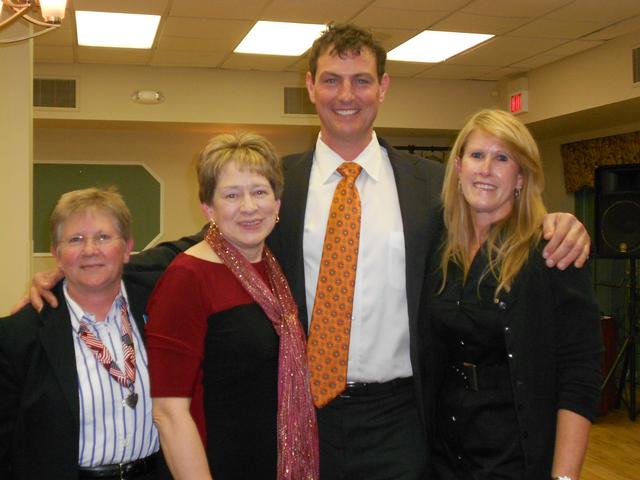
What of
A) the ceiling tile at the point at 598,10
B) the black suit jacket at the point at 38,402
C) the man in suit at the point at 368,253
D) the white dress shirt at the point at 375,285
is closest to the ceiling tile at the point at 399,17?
the ceiling tile at the point at 598,10

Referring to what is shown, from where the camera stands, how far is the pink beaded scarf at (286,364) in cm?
193

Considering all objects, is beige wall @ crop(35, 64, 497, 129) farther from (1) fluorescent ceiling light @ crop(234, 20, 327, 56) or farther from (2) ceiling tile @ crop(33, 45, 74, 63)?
(1) fluorescent ceiling light @ crop(234, 20, 327, 56)

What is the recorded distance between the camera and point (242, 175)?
6.35ft

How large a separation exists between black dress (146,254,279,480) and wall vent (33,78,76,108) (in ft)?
21.3

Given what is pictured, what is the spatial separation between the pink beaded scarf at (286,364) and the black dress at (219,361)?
0.06ft

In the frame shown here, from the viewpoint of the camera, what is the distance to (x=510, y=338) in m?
1.97

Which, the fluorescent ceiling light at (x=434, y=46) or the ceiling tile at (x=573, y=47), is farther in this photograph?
the ceiling tile at (x=573, y=47)

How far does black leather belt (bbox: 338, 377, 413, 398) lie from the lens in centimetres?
223

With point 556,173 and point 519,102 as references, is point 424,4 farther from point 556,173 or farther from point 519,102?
point 556,173

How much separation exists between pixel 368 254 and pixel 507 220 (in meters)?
0.44

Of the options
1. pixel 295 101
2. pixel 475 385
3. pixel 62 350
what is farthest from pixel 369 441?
pixel 295 101

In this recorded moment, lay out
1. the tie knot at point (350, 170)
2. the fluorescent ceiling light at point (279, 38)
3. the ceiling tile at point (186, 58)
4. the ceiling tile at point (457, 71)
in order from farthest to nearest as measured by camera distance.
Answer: the ceiling tile at point (457, 71), the ceiling tile at point (186, 58), the fluorescent ceiling light at point (279, 38), the tie knot at point (350, 170)

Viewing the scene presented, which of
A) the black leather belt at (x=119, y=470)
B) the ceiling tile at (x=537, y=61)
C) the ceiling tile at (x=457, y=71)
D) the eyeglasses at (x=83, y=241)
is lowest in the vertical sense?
the black leather belt at (x=119, y=470)

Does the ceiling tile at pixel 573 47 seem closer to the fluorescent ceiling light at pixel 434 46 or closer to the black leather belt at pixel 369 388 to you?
the fluorescent ceiling light at pixel 434 46
